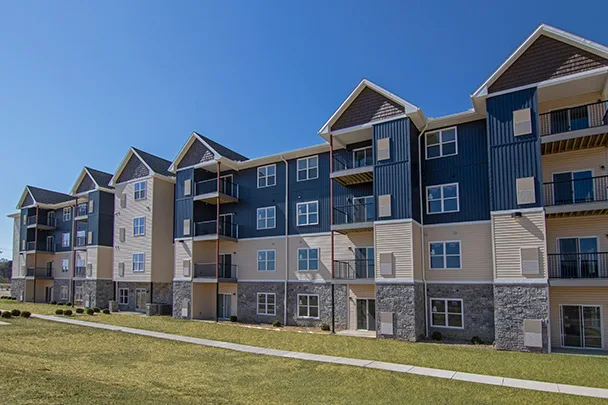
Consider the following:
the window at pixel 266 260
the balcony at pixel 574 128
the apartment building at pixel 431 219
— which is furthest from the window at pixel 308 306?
the balcony at pixel 574 128

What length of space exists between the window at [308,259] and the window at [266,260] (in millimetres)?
2001

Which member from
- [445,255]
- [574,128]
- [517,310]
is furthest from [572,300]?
[574,128]

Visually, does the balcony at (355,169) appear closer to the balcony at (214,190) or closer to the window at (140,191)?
the balcony at (214,190)

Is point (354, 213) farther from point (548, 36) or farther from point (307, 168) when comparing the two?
point (548, 36)

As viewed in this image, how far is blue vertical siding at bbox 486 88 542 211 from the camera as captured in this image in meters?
17.9

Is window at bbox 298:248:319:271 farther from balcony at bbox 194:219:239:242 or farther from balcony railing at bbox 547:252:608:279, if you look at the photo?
balcony railing at bbox 547:252:608:279

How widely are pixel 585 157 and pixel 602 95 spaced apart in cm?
268

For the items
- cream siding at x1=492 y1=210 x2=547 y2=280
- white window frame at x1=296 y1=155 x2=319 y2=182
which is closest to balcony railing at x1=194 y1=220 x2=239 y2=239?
white window frame at x1=296 y1=155 x2=319 y2=182

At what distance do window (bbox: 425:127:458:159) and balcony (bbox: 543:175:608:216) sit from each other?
180 inches

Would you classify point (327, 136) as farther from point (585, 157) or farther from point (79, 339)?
point (79, 339)

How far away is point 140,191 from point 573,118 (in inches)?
1134

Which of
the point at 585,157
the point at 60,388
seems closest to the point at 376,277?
the point at 585,157

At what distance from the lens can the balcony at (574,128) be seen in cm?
1702

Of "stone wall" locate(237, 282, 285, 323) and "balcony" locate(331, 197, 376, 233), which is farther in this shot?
"stone wall" locate(237, 282, 285, 323)
